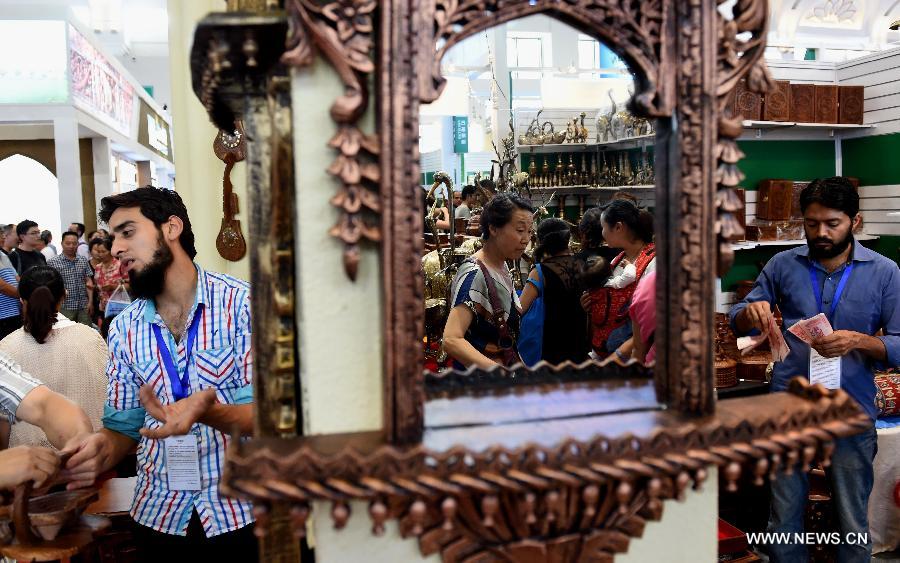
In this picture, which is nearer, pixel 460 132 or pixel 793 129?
pixel 793 129

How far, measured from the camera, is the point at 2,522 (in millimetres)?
1562

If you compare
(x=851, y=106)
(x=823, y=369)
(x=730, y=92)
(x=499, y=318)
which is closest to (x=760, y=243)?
(x=851, y=106)

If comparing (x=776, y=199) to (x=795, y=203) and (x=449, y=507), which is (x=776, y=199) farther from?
(x=449, y=507)

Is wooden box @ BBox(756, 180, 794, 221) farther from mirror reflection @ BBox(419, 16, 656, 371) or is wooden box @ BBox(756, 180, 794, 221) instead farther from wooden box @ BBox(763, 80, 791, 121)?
mirror reflection @ BBox(419, 16, 656, 371)

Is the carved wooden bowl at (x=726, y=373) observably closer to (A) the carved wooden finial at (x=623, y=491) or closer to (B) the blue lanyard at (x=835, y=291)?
(B) the blue lanyard at (x=835, y=291)

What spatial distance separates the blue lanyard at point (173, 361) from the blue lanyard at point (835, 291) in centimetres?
234

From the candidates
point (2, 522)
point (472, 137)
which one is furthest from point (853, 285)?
point (472, 137)

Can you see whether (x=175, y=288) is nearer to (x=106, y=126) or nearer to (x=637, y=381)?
(x=637, y=381)

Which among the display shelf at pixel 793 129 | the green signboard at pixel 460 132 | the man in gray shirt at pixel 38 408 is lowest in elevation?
the man in gray shirt at pixel 38 408

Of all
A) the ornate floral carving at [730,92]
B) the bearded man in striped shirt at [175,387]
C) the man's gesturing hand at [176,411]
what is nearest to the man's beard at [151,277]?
the bearded man in striped shirt at [175,387]

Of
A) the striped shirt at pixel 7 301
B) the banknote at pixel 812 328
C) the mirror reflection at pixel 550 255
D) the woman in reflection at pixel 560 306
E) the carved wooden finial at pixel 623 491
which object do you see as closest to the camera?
the carved wooden finial at pixel 623 491

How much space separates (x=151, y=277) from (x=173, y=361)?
0.92 feet

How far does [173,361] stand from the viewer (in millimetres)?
2043

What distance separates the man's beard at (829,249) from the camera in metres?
2.80
